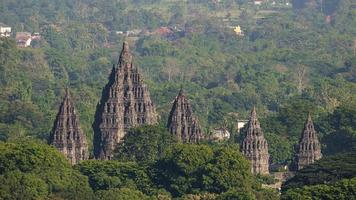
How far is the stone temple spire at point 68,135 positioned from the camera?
137 m

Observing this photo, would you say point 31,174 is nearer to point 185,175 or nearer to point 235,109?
point 185,175

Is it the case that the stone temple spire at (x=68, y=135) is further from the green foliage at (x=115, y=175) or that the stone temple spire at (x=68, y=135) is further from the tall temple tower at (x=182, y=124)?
the green foliage at (x=115, y=175)

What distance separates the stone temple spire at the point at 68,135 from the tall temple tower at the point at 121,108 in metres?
4.36

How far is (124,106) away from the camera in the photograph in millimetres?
145000

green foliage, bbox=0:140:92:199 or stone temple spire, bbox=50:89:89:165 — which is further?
stone temple spire, bbox=50:89:89:165

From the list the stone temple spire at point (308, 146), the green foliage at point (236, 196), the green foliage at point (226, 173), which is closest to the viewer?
the green foliage at point (236, 196)

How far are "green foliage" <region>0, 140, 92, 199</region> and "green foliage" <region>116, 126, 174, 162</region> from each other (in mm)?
10161

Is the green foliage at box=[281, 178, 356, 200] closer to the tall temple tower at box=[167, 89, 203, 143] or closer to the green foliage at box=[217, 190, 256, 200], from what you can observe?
the green foliage at box=[217, 190, 256, 200]

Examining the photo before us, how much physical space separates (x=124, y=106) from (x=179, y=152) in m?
17.4

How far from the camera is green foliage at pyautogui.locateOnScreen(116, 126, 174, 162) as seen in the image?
13788 cm

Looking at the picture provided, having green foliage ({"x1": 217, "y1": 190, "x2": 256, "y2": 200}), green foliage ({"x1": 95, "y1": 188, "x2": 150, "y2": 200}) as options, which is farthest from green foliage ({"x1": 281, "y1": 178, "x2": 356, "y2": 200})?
green foliage ({"x1": 95, "y1": 188, "x2": 150, "y2": 200})

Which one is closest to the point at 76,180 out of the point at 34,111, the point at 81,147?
the point at 81,147

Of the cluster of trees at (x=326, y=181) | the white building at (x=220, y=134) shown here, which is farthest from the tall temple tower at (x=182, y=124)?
the cluster of trees at (x=326, y=181)

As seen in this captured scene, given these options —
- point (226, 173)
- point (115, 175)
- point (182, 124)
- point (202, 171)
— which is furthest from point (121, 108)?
point (226, 173)
